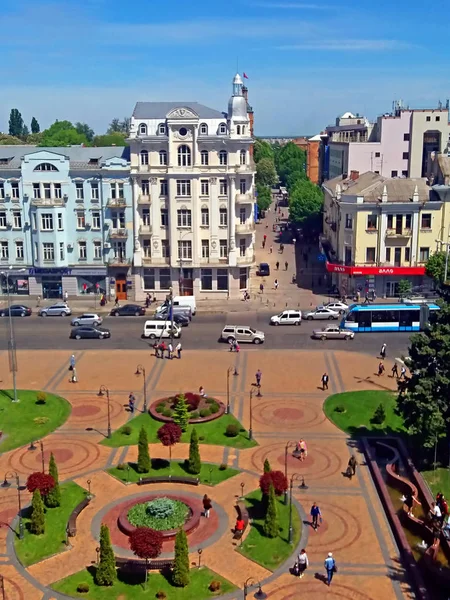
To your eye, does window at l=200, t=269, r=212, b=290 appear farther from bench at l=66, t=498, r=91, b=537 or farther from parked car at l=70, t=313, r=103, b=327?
bench at l=66, t=498, r=91, b=537

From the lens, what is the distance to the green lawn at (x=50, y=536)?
102 ft

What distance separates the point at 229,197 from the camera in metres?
78.0

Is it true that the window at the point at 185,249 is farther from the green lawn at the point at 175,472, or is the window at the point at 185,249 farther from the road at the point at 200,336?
the green lawn at the point at 175,472

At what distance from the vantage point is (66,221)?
261 feet

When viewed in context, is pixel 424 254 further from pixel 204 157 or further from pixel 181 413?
pixel 181 413

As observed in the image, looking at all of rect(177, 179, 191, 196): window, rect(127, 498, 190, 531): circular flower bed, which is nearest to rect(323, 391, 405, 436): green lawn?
rect(127, 498, 190, 531): circular flower bed

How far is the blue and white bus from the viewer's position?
6681 cm

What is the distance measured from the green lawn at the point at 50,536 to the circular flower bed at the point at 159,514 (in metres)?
3.26

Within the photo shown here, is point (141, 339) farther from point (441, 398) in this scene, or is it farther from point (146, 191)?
point (441, 398)

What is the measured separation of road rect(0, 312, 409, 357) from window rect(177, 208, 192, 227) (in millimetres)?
11330

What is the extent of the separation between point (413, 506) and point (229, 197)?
4927 cm

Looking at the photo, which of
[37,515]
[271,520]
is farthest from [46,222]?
[271,520]

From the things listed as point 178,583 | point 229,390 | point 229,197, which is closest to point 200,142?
point 229,197

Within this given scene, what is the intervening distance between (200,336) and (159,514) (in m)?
33.5
